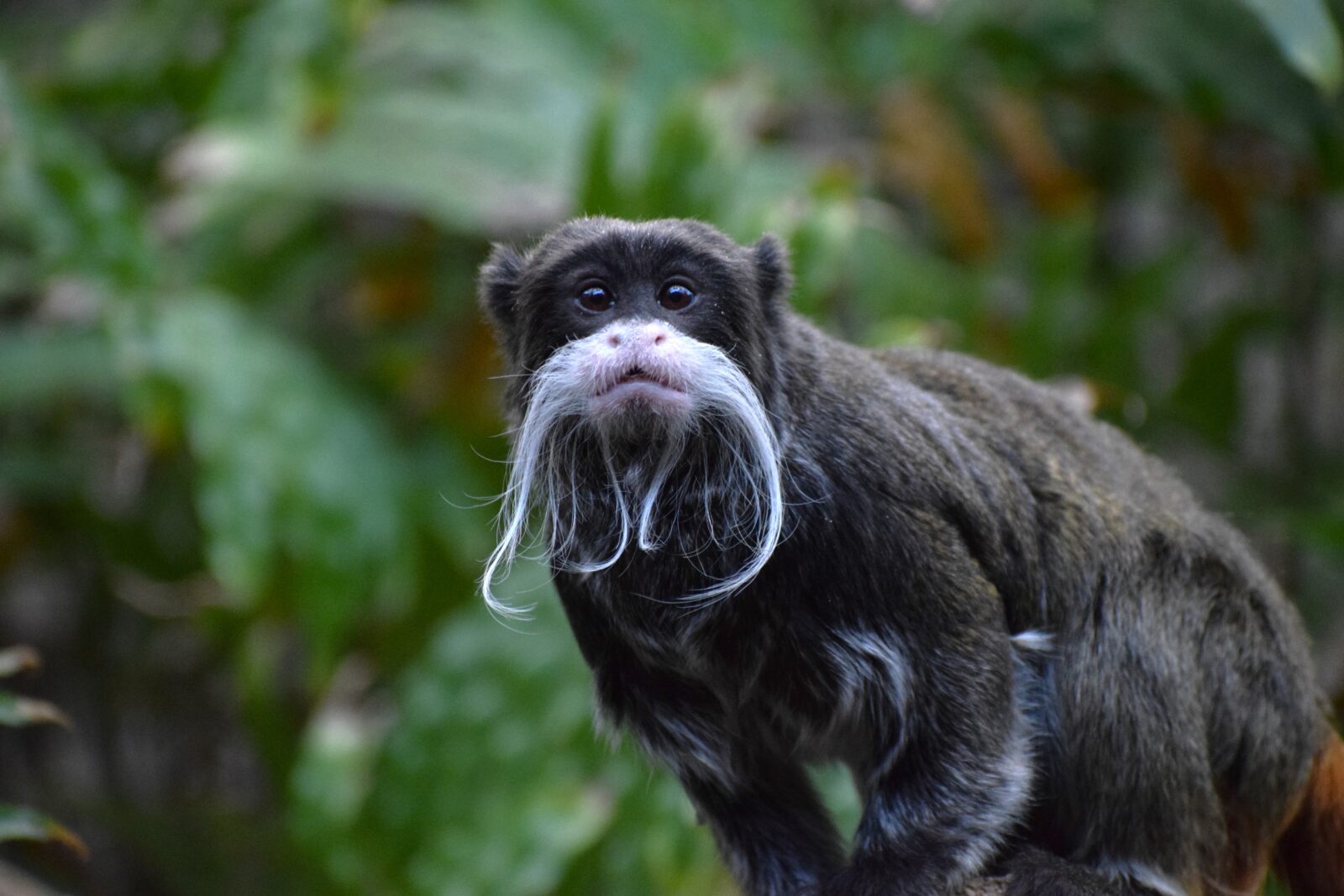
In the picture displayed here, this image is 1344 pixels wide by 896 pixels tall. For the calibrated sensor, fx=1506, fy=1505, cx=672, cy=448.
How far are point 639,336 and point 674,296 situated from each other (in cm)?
13

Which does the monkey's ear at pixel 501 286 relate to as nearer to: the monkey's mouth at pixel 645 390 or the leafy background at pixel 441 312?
the monkey's mouth at pixel 645 390

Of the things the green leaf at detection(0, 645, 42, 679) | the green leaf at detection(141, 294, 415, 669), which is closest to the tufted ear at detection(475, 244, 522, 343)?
the green leaf at detection(0, 645, 42, 679)

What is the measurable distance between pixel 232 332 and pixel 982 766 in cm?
330

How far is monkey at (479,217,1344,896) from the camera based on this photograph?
91.7 inches

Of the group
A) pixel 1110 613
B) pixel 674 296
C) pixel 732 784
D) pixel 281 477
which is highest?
pixel 674 296

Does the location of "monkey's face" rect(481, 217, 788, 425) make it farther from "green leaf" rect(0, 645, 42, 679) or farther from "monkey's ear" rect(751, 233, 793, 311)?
"green leaf" rect(0, 645, 42, 679)

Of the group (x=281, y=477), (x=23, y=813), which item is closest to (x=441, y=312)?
(x=281, y=477)

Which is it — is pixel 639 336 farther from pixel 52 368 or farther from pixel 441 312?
pixel 52 368

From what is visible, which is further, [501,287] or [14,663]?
[14,663]

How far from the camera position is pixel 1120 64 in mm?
5055

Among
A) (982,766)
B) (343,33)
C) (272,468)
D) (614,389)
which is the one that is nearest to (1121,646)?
(982,766)

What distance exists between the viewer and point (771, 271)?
2482mm

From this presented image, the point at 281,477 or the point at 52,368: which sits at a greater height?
the point at 281,477

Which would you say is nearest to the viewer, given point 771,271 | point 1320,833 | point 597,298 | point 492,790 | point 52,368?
point 597,298
